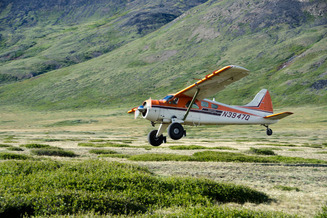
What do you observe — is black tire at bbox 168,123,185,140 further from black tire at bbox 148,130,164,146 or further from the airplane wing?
black tire at bbox 148,130,164,146

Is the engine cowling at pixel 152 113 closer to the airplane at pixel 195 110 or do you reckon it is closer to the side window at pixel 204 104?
the airplane at pixel 195 110

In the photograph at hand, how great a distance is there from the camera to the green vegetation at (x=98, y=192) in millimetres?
6957

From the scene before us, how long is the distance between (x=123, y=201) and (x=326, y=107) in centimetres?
12957

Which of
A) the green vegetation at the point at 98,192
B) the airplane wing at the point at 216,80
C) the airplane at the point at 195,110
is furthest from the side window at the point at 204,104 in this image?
the green vegetation at the point at 98,192

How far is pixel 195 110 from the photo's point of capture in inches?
841

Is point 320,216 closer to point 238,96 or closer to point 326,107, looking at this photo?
point 326,107

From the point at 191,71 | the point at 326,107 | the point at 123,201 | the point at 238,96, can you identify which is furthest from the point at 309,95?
the point at 123,201

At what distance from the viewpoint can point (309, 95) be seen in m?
141

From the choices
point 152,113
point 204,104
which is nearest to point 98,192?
point 152,113

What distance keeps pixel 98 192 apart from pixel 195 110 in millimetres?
14125

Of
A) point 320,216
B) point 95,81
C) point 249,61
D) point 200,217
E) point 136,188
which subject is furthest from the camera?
point 95,81

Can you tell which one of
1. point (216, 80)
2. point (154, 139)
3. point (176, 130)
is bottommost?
point (154, 139)

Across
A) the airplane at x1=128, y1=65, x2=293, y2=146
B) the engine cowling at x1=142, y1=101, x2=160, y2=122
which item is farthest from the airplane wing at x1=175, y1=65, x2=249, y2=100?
the engine cowling at x1=142, y1=101, x2=160, y2=122

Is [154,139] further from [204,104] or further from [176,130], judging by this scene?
[204,104]
